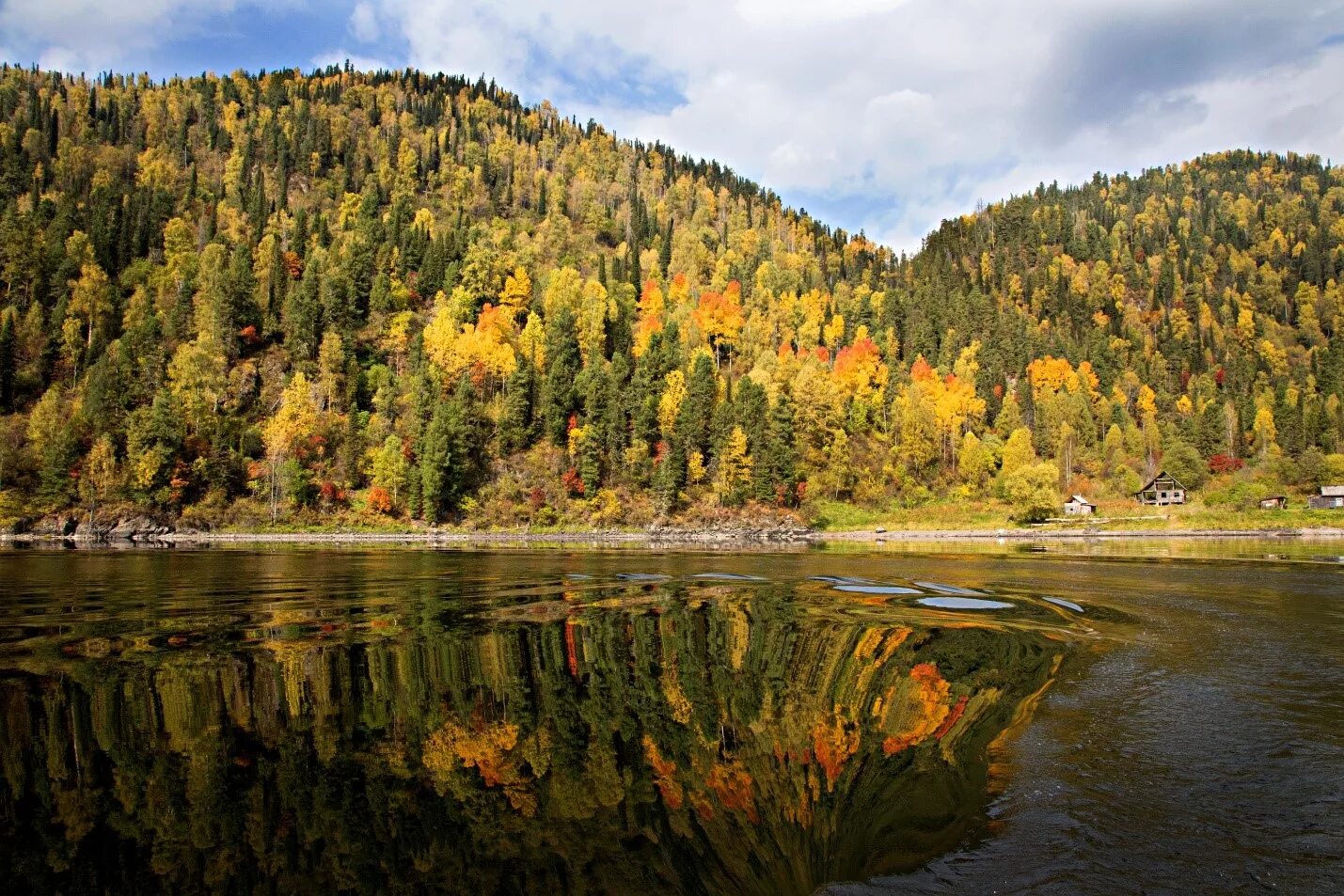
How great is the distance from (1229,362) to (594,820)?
221 m

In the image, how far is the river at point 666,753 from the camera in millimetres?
5984

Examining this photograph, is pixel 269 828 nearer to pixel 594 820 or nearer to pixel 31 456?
pixel 594 820

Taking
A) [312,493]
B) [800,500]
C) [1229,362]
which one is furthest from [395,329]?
[1229,362]

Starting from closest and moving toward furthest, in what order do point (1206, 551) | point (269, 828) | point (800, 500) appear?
point (269, 828), point (1206, 551), point (800, 500)

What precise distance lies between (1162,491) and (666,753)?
135662 mm

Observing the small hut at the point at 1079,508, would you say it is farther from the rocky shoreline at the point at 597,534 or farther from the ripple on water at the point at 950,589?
the ripple on water at the point at 950,589

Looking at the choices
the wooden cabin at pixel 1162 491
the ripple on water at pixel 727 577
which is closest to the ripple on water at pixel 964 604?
the ripple on water at pixel 727 577

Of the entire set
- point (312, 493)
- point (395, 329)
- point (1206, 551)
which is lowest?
point (1206, 551)

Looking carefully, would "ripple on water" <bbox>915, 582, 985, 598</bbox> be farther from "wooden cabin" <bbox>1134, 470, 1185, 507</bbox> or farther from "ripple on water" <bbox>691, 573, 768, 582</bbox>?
"wooden cabin" <bbox>1134, 470, 1185, 507</bbox>

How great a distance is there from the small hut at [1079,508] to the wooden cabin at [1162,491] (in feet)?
51.9

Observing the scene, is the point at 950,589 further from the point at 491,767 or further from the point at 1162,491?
the point at 1162,491

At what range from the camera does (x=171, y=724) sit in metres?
9.41

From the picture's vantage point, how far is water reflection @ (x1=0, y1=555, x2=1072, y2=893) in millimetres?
6023

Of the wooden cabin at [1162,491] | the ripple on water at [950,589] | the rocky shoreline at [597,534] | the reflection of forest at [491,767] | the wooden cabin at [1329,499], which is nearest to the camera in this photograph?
the reflection of forest at [491,767]
